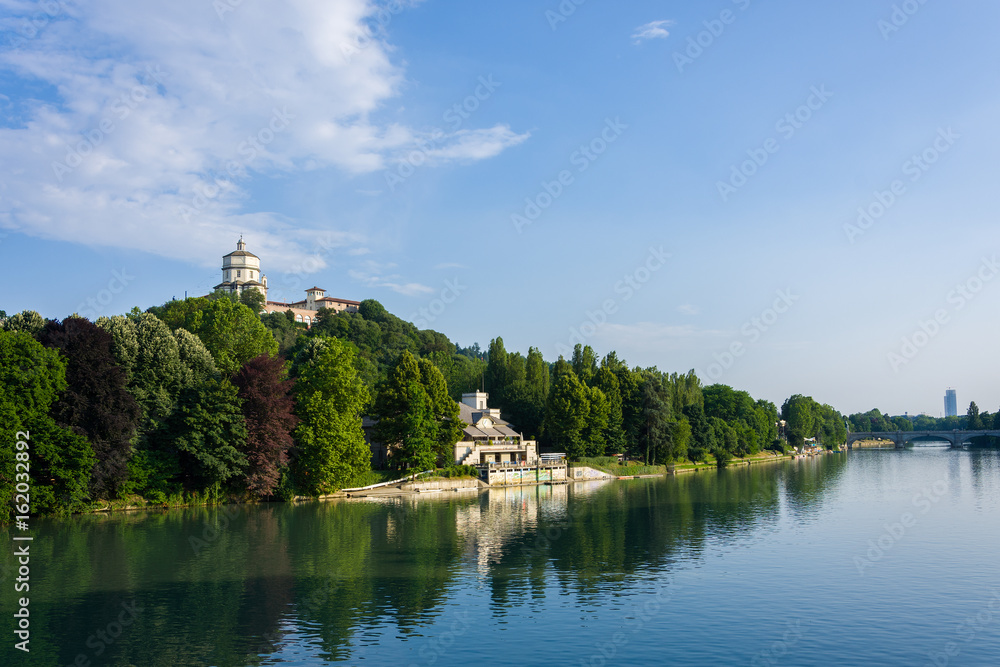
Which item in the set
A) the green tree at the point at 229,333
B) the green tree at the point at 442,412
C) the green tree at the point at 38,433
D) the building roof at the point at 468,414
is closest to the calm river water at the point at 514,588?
the green tree at the point at 38,433

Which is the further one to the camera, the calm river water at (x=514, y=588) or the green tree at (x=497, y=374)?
the green tree at (x=497, y=374)

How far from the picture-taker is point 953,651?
71.5ft

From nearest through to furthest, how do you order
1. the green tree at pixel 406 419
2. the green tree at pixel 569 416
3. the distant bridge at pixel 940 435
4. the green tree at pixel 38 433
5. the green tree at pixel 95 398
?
the green tree at pixel 38 433 < the green tree at pixel 95 398 < the green tree at pixel 406 419 < the green tree at pixel 569 416 < the distant bridge at pixel 940 435

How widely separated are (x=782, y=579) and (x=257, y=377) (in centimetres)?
4079

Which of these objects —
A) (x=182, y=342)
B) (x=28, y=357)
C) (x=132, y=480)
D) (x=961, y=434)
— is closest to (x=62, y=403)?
(x=28, y=357)

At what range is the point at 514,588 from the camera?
2959 centimetres

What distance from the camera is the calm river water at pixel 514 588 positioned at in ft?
71.9

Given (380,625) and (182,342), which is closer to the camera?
(380,625)

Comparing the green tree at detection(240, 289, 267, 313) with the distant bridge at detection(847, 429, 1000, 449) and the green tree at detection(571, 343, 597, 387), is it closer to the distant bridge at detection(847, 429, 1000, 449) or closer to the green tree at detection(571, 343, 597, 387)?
the green tree at detection(571, 343, 597, 387)

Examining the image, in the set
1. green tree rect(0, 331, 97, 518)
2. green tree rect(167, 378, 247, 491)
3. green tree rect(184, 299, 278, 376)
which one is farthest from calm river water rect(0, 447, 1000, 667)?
green tree rect(184, 299, 278, 376)

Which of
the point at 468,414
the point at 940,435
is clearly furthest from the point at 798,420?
the point at 468,414

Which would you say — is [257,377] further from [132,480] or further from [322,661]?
[322,661]

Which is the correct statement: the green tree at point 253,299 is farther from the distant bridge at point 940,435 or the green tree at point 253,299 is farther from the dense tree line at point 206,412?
the distant bridge at point 940,435

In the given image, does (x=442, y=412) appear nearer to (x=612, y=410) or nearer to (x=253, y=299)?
→ (x=612, y=410)
